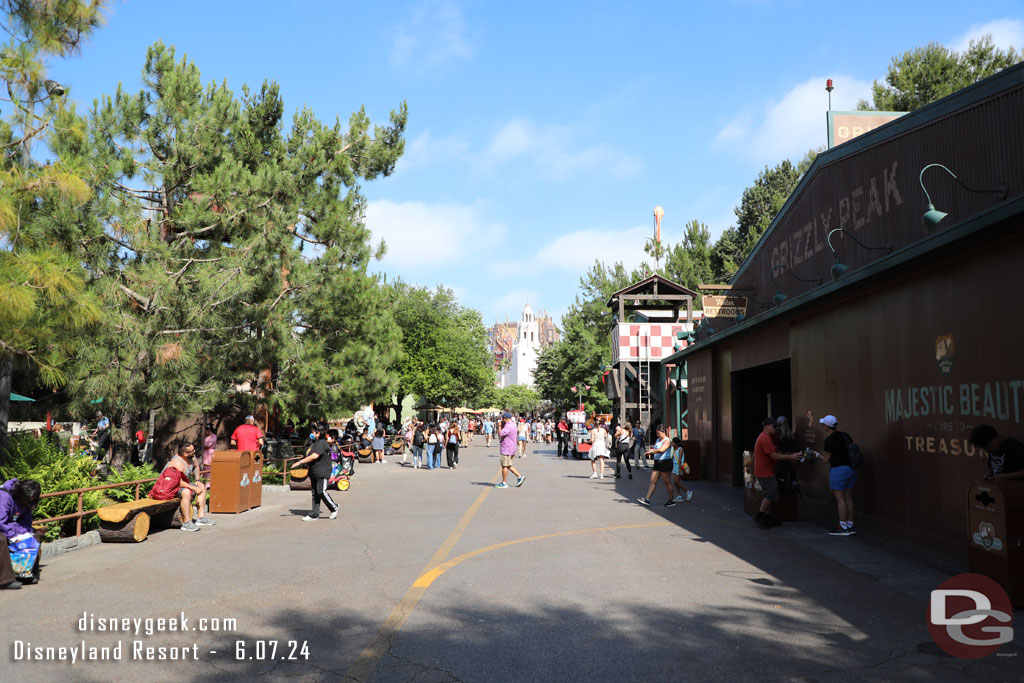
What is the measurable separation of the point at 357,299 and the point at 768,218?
36119mm

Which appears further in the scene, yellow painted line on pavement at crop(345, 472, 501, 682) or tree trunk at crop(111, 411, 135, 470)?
tree trunk at crop(111, 411, 135, 470)

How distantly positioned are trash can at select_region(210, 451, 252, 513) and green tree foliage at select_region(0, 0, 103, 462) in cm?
385

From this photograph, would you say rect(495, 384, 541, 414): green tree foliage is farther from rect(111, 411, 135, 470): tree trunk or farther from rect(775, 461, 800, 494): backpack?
rect(775, 461, 800, 494): backpack

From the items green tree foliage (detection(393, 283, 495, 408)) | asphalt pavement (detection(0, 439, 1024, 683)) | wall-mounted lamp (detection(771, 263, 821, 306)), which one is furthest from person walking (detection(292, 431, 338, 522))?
green tree foliage (detection(393, 283, 495, 408))

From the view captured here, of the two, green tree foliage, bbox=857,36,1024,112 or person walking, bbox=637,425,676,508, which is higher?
green tree foliage, bbox=857,36,1024,112

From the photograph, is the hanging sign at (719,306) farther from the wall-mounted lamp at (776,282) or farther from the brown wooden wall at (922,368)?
the brown wooden wall at (922,368)

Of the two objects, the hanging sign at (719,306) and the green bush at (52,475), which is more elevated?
the hanging sign at (719,306)

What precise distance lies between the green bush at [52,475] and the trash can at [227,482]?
6.49 ft

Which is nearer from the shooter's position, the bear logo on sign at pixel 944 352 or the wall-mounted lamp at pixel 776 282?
the bear logo on sign at pixel 944 352

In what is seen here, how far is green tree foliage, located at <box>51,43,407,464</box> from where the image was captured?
13.0 metres

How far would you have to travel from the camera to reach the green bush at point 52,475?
10.9 m

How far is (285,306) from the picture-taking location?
61.6 feet

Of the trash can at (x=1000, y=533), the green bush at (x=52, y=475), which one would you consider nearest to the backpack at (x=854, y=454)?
the trash can at (x=1000, y=533)

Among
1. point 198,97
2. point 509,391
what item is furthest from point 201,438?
point 509,391
